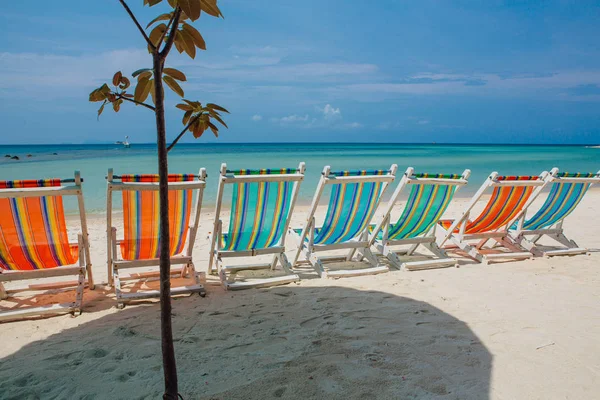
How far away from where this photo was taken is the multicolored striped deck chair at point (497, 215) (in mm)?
4258

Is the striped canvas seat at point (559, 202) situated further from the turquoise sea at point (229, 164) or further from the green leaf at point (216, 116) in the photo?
the turquoise sea at point (229, 164)

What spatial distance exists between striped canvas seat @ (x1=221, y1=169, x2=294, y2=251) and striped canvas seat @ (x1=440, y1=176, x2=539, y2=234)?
2.00 metres

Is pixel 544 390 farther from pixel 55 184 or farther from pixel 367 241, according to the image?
pixel 55 184

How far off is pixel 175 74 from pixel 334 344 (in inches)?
68.3

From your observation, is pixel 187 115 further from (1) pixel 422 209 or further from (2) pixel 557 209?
(2) pixel 557 209

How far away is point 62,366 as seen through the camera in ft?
7.49

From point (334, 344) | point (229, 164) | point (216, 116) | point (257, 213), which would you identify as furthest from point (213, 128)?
point (229, 164)

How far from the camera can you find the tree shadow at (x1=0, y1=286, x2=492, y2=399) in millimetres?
2049

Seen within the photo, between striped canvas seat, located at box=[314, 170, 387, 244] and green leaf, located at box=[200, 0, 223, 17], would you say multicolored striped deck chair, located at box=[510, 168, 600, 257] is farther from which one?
green leaf, located at box=[200, 0, 223, 17]

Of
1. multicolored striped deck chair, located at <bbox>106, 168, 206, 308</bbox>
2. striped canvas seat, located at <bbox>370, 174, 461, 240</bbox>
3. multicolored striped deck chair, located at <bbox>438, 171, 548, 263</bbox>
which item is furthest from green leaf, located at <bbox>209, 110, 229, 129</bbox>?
multicolored striped deck chair, located at <bbox>438, 171, 548, 263</bbox>

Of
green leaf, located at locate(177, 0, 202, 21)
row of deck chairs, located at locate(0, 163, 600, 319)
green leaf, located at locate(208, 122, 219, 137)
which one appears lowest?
row of deck chairs, located at locate(0, 163, 600, 319)

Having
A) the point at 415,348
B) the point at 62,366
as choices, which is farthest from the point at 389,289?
the point at 62,366

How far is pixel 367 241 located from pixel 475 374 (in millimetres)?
2093

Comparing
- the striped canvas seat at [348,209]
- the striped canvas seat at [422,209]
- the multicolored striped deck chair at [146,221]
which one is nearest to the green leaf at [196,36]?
the multicolored striped deck chair at [146,221]
